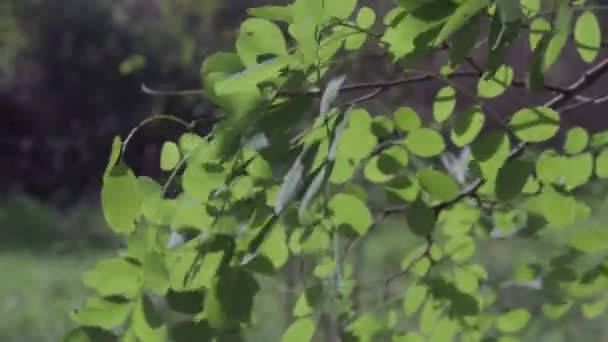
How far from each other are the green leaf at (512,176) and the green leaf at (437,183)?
108 millimetres

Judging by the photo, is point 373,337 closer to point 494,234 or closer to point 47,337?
point 494,234

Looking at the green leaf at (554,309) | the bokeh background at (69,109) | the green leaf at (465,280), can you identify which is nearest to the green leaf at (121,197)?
the green leaf at (465,280)

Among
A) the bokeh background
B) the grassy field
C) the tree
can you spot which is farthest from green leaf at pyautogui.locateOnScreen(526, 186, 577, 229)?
the bokeh background

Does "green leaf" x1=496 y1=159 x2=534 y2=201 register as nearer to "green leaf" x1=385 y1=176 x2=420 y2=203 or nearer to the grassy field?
"green leaf" x1=385 y1=176 x2=420 y2=203

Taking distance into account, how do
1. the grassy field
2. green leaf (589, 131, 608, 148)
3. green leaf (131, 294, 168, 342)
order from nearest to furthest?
green leaf (131, 294, 168, 342) → green leaf (589, 131, 608, 148) → the grassy field

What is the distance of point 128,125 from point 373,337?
737 cm

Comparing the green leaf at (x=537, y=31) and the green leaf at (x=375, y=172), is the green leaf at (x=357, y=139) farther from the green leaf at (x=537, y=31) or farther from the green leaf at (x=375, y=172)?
the green leaf at (x=537, y=31)

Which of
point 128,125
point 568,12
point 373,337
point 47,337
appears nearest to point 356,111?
point 373,337

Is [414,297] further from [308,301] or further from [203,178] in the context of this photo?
[203,178]

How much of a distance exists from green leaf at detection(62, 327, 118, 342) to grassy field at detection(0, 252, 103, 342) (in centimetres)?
337

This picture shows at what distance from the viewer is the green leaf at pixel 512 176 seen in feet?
3.00

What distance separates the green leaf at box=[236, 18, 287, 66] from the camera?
0.86 m

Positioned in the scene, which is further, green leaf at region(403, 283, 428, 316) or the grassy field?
the grassy field

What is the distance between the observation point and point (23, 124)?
28.9 feet
